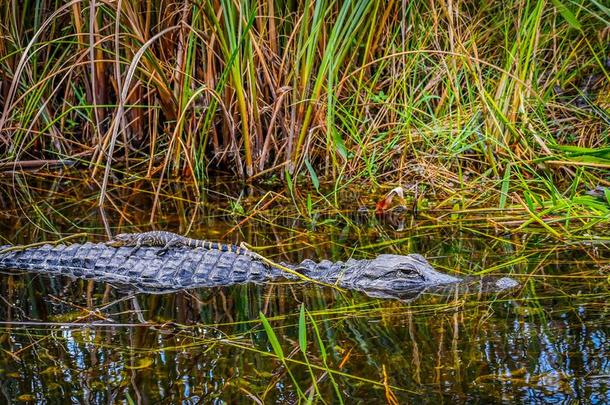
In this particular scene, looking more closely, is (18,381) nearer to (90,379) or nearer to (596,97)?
(90,379)

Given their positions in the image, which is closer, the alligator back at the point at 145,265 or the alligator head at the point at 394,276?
the alligator head at the point at 394,276

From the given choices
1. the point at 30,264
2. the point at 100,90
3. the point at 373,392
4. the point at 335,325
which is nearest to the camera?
the point at 373,392

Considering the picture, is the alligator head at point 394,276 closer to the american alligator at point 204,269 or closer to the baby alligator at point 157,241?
the american alligator at point 204,269

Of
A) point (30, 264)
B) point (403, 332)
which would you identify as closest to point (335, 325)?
point (403, 332)

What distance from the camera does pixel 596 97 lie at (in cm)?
584

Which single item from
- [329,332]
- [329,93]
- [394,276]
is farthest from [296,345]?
[329,93]

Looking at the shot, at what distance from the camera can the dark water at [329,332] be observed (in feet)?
7.66

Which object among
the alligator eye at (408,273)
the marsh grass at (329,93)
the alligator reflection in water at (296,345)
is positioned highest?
the marsh grass at (329,93)

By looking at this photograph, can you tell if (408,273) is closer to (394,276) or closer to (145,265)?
(394,276)

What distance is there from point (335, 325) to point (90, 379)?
0.92 metres

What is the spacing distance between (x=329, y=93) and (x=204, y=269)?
4.94 ft

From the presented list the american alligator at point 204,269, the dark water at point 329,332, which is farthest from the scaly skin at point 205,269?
the dark water at point 329,332

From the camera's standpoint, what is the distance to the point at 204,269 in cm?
376

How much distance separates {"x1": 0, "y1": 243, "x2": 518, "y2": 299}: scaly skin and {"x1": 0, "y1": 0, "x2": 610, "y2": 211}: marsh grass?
0.99 metres
